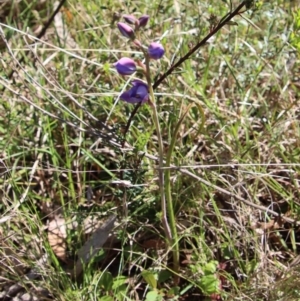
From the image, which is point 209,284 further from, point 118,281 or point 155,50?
point 155,50

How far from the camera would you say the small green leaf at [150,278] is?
79.0 inches

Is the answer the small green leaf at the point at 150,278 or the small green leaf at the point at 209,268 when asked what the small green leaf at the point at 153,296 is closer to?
the small green leaf at the point at 150,278

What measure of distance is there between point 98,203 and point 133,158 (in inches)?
11.6

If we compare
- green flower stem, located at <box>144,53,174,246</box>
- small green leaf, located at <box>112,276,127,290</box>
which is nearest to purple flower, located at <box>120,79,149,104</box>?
green flower stem, located at <box>144,53,174,246</box>

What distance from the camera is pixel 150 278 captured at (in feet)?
6.63

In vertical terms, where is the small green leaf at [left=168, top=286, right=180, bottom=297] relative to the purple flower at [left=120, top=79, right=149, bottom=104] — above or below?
below

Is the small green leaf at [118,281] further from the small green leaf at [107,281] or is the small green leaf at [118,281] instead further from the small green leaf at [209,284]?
the small green leaf at [209,284]

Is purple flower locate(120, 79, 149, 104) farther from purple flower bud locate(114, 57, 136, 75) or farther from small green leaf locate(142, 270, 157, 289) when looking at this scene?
small green leaf locate(142, 270, 157, 289)

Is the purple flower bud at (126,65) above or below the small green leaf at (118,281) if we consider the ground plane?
above

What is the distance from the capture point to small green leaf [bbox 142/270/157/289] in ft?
6.58

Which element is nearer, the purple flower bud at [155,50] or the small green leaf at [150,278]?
the purple flower bud at [155,50]

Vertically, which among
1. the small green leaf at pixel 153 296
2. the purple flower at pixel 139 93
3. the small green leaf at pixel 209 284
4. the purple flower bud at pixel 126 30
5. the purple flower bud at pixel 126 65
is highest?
the purple flower bud at pixel 126 30

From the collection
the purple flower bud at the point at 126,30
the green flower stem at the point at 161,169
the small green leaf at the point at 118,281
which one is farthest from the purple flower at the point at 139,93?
the small green leaf at the point at 118,281

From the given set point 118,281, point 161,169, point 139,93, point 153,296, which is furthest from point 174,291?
point 139,93
